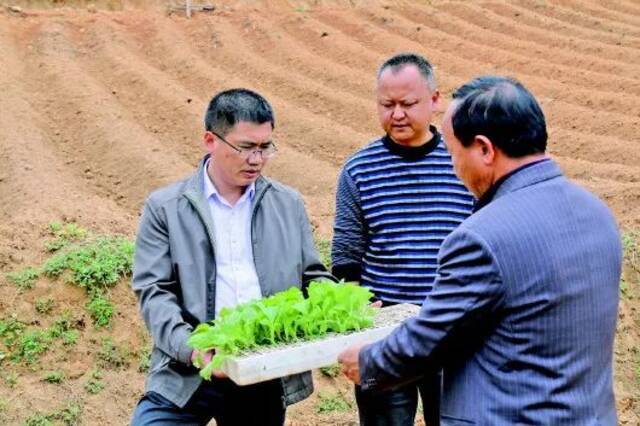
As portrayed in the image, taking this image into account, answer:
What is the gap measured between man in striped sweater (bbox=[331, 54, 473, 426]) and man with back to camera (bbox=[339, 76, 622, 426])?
109 centimetres

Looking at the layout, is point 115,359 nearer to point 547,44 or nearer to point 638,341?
point 638,341

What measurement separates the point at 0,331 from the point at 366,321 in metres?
3.44

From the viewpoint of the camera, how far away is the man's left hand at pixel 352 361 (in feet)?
9.34

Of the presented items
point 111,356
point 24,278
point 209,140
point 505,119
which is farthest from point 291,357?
point 24,278

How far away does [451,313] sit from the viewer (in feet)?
8.13

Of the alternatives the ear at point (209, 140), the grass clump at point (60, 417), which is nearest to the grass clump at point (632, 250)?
the grass clump at point (60, 417)

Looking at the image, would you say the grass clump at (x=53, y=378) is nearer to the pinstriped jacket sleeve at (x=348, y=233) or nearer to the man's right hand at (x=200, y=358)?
the pinstriped jacket sleeve at (x=348, y=233)

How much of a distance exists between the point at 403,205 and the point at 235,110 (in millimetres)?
778

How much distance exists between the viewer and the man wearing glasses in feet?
10.8

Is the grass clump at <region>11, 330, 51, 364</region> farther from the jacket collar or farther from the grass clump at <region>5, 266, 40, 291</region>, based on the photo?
the jacket collar

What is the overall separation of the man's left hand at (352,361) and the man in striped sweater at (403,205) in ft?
2.50

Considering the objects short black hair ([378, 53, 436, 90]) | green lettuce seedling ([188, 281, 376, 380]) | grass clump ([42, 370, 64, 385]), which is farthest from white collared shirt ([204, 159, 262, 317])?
grass clump ([42, 370, 64, 385])

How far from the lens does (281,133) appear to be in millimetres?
11312

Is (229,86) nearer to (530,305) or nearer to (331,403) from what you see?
(331,403)
